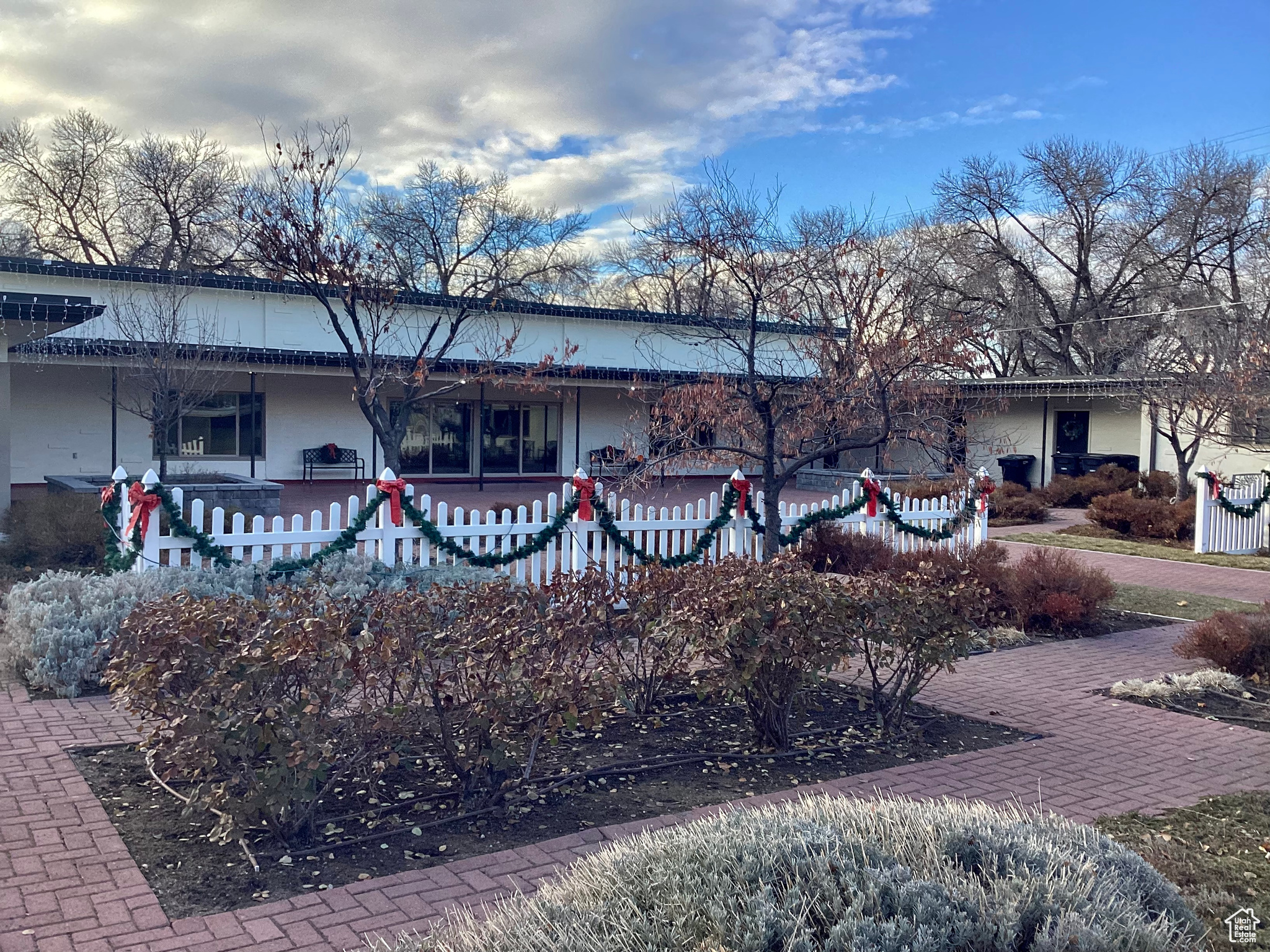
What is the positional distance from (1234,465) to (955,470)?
18.1 metres

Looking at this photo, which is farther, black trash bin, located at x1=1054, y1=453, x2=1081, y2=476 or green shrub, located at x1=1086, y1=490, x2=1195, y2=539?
black trash bin, located at x1=1054, y1=453, x2=1081, y2=476

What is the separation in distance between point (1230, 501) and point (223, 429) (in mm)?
20194

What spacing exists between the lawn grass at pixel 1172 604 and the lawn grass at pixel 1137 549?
10.1ft

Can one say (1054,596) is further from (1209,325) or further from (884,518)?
(1209,325)

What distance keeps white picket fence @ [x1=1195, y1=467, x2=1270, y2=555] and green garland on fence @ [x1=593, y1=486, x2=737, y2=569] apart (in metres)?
8.58

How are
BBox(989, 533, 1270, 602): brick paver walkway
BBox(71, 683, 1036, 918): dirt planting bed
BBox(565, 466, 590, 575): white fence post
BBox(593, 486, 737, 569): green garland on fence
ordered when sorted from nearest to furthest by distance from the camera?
BBox(71, 683, 1036, 918): dirt planting bed
BBox(565, 466, 590, 575): white fence post
BBox(593, 486, 737, 569): green garland on fence
BBox(989, 533, 1270, 602): brick paver walkway

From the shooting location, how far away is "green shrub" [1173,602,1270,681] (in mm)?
7359

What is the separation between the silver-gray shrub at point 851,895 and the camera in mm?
2320

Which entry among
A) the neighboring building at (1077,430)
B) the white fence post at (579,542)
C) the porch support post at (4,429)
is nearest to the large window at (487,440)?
the neighboring building at (1077,430)

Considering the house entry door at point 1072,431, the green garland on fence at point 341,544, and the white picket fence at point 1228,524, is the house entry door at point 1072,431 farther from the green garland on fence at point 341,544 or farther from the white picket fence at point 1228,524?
the green garland on fence at point 341,544

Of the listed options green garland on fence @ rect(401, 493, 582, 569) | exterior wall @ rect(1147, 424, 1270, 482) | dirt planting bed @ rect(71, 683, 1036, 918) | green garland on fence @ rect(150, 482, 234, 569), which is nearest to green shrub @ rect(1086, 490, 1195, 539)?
exterior wall @ rect(1147, 424, 1270, 482)

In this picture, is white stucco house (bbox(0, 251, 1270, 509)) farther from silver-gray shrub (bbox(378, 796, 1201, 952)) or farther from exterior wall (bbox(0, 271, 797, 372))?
silver-gray shrub (bbox(378, 796, 1201, 952))

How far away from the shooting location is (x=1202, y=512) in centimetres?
1516

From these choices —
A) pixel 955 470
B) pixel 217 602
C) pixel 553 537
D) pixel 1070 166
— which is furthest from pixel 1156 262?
pixel 217 602
